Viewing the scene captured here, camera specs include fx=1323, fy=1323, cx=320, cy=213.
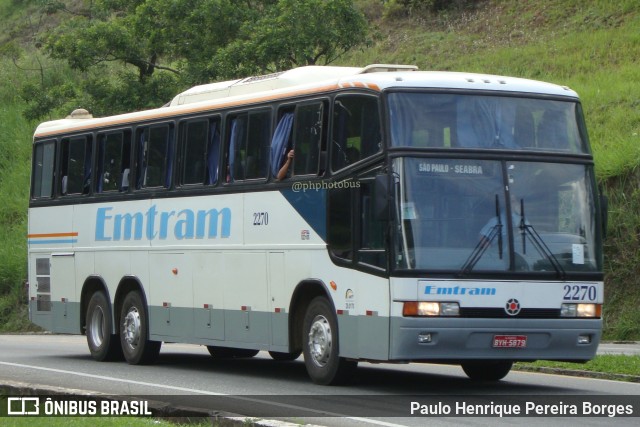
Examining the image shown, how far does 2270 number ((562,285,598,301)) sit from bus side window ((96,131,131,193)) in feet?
26.9

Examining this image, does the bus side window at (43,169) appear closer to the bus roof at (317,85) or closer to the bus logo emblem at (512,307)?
the bus roof at (317,85)

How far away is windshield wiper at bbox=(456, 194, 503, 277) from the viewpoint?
550 inches

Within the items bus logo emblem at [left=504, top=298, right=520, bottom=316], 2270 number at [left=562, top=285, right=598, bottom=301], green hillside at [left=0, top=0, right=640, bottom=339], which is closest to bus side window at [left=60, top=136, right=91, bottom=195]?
bus logo emblem at [left=504, top=298, right=520, bottom=316]

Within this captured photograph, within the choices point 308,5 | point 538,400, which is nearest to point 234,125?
point 538,400

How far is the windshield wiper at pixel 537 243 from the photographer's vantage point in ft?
46.9

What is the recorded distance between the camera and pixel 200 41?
32.0m

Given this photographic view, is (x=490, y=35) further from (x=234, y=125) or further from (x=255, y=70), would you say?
(x=234, y=125)

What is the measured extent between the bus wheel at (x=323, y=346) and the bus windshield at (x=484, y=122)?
2.37 m

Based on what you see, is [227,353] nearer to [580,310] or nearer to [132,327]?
[132,327]

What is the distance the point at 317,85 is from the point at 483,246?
10.4 feet

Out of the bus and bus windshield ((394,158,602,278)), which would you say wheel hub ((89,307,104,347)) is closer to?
the bus

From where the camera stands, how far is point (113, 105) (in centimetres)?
3312

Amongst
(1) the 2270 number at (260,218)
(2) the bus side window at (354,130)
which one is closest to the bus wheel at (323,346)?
(1) the 2270 number at (260,218)

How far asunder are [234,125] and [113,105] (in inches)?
631
